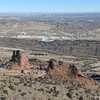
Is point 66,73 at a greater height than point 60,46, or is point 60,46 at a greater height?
point 66,73

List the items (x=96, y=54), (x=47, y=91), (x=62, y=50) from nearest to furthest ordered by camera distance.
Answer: (x=47, y=91), (x=96, y=54), (x=62, y=50)

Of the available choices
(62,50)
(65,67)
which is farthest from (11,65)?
(62,50)

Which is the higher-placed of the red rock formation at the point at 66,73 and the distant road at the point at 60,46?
the red rock formation at the point at 66,73

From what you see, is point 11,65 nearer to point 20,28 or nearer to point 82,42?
point 82,42

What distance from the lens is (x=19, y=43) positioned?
128 metres

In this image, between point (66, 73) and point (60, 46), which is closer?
point (66, 73)

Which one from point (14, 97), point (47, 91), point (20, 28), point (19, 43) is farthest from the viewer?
point (20, 28)

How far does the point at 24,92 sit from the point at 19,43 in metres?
109

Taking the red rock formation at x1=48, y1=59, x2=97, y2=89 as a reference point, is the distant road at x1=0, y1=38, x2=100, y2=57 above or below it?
below

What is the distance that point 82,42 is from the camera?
124562 millimetres

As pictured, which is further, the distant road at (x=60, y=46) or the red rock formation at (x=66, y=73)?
the distant road at (x=60, y=46)

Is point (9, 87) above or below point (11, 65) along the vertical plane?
above

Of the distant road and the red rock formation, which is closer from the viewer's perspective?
the red rock formation

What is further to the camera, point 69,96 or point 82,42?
point 82,42
